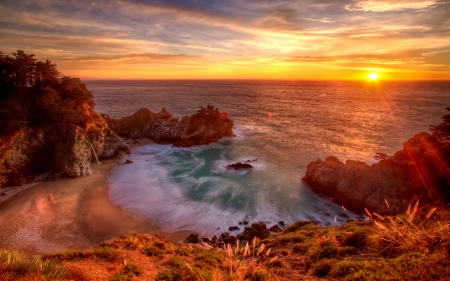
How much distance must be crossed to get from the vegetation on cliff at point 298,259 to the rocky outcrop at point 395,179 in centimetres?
934

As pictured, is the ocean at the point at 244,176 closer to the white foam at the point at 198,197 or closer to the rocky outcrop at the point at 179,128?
the white foam at the point at 198,197

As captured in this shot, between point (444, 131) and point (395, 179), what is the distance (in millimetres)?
5308

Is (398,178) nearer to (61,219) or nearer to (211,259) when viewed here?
(211,259)

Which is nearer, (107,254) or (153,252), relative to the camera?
(107,254)

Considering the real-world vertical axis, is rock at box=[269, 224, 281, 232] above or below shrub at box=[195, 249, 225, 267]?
below

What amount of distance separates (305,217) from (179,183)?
14691 mm

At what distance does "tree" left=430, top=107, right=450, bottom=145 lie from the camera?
1520 cm

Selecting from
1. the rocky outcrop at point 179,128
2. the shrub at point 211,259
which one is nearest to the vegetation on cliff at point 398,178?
the shrub at point 211,259

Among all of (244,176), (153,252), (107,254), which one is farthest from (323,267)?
(244,176)

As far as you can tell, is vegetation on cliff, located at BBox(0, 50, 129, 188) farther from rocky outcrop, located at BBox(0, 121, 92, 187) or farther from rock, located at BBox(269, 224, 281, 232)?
rock, located at BBox(269, 224, 281, 232)

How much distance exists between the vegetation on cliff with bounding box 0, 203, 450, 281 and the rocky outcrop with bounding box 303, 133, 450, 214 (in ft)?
30.6

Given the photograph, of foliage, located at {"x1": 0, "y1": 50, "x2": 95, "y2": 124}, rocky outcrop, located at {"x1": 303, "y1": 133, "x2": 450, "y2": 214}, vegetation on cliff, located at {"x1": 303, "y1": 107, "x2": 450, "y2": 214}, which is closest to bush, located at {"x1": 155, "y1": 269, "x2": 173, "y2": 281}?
vegetation on cliff, located at {"x1": 303, "y1": 107, "x2": 450, "y2": 214}

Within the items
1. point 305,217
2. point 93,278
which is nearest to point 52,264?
point 93,278

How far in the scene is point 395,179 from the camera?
19.0 meters
